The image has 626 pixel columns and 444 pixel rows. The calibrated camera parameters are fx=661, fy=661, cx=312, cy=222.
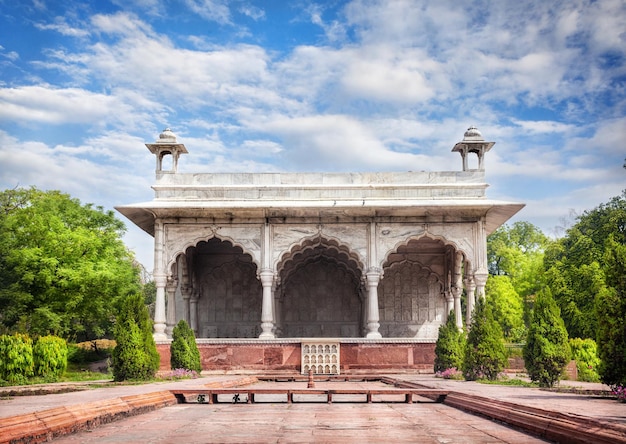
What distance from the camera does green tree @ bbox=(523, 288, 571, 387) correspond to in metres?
12.2

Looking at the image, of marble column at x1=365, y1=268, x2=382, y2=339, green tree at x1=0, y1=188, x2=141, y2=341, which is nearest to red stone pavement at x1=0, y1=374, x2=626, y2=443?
marble column at x1=365, y1=268, x2=382, y2=339

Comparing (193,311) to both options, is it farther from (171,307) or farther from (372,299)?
(372,299)

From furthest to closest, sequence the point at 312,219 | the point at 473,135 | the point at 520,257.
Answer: the point at 520,257, the point at 473,135, the point at 312,219

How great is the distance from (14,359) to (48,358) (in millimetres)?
1743

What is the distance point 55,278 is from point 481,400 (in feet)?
79.1

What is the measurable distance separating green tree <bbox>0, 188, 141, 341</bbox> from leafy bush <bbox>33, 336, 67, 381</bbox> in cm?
900

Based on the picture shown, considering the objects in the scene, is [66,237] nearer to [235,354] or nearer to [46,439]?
[235,354]

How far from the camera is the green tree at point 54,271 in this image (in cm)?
2817

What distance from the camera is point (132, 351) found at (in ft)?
45.8

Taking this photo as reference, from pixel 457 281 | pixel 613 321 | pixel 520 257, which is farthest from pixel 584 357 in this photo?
pixel 520 257

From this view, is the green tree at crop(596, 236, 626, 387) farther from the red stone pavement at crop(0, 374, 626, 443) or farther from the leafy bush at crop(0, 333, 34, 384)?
the leafy bush at crop(0, 333, 34, 384)

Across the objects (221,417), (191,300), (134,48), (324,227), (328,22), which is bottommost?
(221,417)

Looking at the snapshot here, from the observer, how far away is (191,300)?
2523 cm

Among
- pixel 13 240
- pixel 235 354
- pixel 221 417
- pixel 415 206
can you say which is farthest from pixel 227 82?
pixel 13 240
